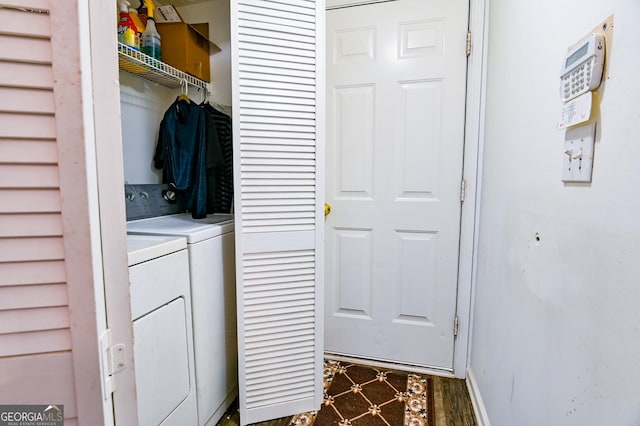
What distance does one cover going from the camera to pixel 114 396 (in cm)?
45

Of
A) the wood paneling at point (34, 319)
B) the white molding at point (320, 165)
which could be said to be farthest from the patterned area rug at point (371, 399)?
the wood paneling at point (34, 319)

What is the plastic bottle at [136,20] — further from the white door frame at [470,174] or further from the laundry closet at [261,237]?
the white door frame at [470,174]

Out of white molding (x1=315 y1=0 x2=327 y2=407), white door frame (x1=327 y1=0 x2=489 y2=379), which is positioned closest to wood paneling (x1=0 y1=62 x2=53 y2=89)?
white molding (x1=315 y1=0 x2=327 y2=407)

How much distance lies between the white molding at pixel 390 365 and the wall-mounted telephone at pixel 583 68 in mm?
1644

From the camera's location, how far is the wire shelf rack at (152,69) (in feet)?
4.62

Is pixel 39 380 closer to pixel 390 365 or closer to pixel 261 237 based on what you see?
pixel 261 237

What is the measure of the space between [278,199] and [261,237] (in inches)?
7.6

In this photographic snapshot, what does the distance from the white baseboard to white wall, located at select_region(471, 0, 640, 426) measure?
6 centimetres

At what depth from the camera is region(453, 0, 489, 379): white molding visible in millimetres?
1672

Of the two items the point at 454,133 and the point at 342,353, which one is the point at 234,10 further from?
the point at 342,353

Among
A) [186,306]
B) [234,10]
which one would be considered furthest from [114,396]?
[234,10]

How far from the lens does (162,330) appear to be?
3.75 ft

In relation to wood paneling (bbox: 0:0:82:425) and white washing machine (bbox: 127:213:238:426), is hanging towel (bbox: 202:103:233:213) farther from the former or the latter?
wood paneling (bbox: 0:0:82:425)

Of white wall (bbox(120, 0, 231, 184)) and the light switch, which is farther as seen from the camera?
white wall (bbox(120, 0, 231, 184))
